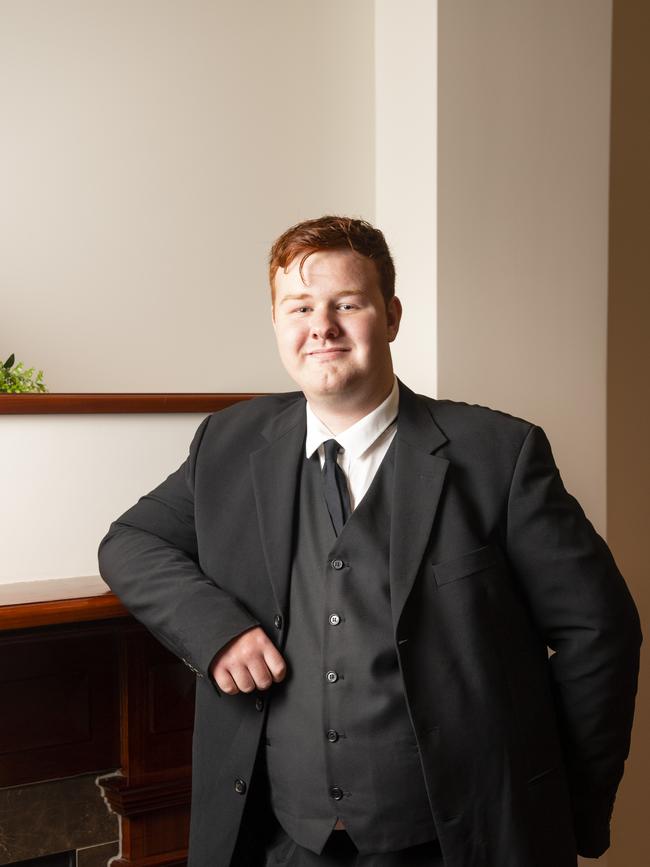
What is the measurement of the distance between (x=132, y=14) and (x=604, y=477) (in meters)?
1.82

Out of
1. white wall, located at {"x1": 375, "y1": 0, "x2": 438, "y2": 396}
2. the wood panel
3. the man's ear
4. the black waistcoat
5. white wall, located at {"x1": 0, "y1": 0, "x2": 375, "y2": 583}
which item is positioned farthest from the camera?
white wall, located at {"x1": 375, "y1": 0, "x2": 438, "y2": 396}

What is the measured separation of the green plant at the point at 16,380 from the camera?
6.97 feet

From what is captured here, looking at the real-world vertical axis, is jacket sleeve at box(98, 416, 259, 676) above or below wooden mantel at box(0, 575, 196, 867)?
above

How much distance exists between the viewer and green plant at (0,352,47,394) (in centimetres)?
212

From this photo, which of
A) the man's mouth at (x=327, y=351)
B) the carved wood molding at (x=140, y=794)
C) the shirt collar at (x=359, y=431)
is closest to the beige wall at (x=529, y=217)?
the shirt collar at (x=359, y=431)

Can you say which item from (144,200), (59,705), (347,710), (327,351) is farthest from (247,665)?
(144,200)

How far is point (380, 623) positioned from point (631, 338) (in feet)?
7.24

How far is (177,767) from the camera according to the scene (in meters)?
2.13

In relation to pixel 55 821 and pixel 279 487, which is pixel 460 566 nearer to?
pixel 279 487

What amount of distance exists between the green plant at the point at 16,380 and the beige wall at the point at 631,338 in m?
2.06

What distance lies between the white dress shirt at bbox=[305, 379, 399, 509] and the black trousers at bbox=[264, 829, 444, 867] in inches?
22.6

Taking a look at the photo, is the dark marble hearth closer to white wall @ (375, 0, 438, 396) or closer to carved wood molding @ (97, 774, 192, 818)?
carved wood molding @ (97, 774, 192, 818)

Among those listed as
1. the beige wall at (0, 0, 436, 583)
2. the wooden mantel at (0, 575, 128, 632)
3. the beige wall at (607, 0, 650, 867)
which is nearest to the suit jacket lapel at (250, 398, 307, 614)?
the wooden mantel at (0, 575, 128, 632)

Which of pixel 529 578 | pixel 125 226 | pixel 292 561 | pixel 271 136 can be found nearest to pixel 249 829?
pixel 292 561
